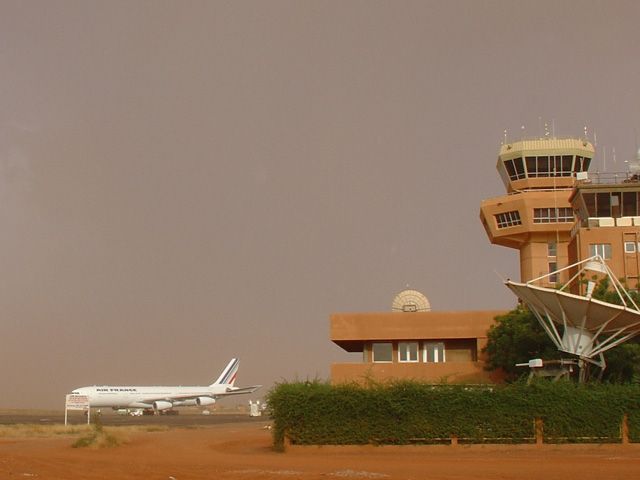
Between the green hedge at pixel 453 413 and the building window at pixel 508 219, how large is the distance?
37.6m

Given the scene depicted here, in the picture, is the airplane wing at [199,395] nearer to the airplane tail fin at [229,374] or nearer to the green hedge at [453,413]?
the airplane tail fin at [229,374]

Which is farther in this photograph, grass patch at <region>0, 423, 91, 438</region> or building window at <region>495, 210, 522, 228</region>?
building window at <region>495, 210, 522, 228</region>

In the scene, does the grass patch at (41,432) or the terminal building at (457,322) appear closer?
the grass patch at (41,432)

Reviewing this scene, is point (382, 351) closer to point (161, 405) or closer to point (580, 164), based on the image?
point (580, 164)

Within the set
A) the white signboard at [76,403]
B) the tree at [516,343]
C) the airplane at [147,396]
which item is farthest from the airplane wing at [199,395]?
the tree at [516,343]

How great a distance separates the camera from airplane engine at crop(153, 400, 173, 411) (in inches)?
3824

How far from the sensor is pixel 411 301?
196 feet

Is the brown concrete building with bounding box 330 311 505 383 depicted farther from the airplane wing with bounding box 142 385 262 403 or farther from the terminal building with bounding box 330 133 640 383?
the airplane wing with bounding box 142 385 262 403

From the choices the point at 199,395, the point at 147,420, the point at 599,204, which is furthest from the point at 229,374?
the point at 599,204

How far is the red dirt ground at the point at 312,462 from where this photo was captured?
891 inches

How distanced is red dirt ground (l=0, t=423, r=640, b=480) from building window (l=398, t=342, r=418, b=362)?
18.0 m

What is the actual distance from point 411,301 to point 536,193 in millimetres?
16682

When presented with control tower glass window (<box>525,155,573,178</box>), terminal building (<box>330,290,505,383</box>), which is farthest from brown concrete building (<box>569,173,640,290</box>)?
control tower glass window (<box>525,155,573,178</box>)

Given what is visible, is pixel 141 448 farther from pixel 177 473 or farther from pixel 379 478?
pixel 379 478
